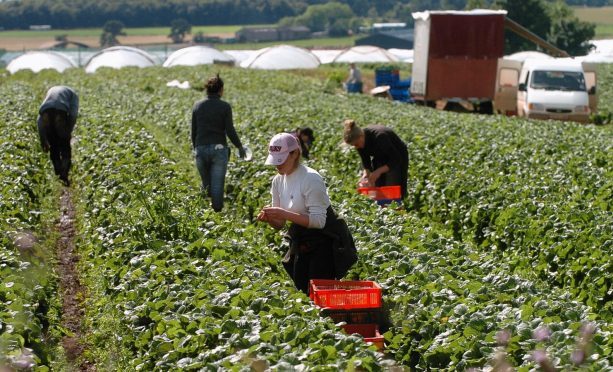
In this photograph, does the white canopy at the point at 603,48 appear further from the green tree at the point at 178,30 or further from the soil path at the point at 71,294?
the green tree at the point at 178,30

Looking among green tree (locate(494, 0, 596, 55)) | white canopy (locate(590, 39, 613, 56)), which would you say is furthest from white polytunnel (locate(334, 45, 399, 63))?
white canopy (locate(590, 39, 613, 56))

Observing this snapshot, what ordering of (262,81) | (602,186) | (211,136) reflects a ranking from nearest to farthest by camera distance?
(211,136) → (602,186) → (262,81)

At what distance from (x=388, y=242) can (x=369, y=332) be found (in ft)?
7.00

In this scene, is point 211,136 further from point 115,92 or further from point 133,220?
point 115,92

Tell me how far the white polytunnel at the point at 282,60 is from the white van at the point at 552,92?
3412cm

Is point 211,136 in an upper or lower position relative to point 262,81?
upper

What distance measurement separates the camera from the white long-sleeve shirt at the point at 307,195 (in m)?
7.99

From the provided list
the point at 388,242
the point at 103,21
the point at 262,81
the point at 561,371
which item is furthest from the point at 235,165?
the point at 103,21

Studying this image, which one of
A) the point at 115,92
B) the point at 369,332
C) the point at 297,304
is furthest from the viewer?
Result: the point at 115,92

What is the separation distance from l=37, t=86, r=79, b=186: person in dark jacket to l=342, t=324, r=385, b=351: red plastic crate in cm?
863

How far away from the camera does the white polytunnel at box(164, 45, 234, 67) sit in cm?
7173

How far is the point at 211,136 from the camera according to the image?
40.9 ft

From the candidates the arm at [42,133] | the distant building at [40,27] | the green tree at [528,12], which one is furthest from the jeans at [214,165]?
the distant building at [40,27]

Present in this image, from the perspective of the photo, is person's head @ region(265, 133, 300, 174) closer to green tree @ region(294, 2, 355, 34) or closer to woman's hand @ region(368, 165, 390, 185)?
woman's hand @ region(368, 165, 390, 185)
